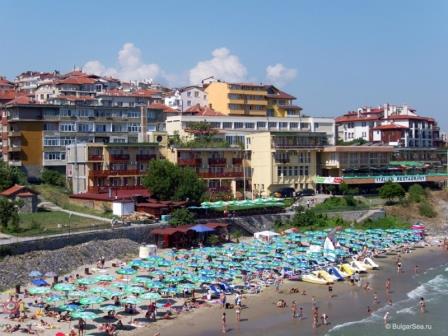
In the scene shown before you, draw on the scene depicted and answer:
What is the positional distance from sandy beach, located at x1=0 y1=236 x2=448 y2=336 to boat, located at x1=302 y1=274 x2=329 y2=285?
0.57m

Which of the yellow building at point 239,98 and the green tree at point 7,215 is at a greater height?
the yellow building at point 239,98

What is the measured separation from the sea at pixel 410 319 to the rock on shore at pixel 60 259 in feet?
67.1

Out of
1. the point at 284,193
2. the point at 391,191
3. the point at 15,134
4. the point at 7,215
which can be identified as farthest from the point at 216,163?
the point at 7,215

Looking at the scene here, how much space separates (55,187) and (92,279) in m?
35.2

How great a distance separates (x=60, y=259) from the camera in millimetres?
48781

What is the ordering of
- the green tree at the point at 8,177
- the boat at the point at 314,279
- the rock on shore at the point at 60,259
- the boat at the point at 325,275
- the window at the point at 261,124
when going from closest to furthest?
the rock on shore at the point at 60,259 < the boat at the point at 314,279 < the boat at the point at 325,275 < the green tree at the point at 8,177 < the window at the point at 261,124

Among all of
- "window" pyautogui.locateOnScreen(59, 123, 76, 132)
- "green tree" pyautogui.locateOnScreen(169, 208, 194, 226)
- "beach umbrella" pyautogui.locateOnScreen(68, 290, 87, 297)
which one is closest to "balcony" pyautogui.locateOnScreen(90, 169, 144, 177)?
"window" pyautogui.locateOnScreen(59, 123, 76, 132)

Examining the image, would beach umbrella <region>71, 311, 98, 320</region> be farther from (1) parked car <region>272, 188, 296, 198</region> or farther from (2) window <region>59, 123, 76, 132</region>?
(2) window <region>59, 123, 76, 132</region>

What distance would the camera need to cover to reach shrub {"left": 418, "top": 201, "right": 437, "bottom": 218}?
256 ft

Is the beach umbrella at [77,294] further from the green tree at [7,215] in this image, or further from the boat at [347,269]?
the boat at [347,269]

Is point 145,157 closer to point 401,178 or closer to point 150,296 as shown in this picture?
point 401,178

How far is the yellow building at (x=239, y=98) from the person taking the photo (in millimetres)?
101562

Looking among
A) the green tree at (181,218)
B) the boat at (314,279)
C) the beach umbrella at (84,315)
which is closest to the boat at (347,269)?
the boat at (314,279)

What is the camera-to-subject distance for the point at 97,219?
6044 cm
